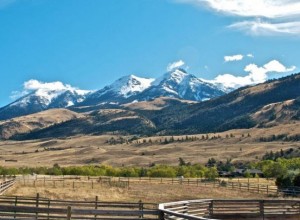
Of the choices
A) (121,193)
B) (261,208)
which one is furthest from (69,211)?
(121,193)

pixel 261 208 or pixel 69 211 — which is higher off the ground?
pixel 69 211

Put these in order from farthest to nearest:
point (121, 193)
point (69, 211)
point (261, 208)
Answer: point (121, 193) < point (261, 208) < point (69, 211)

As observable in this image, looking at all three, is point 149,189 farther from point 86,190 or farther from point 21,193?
point 21,193

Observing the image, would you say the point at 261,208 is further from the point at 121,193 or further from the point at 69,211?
the point at 121,193

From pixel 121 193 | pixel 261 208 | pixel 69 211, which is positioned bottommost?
pixel 121 193

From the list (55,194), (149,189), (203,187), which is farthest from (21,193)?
(203,187)

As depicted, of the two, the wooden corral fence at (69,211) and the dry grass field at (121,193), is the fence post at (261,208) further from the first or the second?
the dry grass field at (121,193)

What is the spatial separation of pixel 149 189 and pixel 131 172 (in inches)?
2250

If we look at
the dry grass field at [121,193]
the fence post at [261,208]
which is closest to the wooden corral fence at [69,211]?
the fence post at [261,208]

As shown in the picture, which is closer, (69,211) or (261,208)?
(69,211)

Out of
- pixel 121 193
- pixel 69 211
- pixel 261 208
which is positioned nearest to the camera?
pixel 69 211

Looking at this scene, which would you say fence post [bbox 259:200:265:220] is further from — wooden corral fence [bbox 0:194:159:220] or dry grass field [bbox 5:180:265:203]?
dry grass field [bbox 5:180:265:203]

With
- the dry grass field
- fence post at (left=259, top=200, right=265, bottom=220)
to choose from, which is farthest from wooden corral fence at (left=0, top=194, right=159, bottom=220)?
the dry grass field

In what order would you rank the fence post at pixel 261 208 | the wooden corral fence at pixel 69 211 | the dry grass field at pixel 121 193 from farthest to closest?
the dry grass field at pixel 121 193
the fence post at pixel 261 208
the wooden corral fence at pixel 69 211
